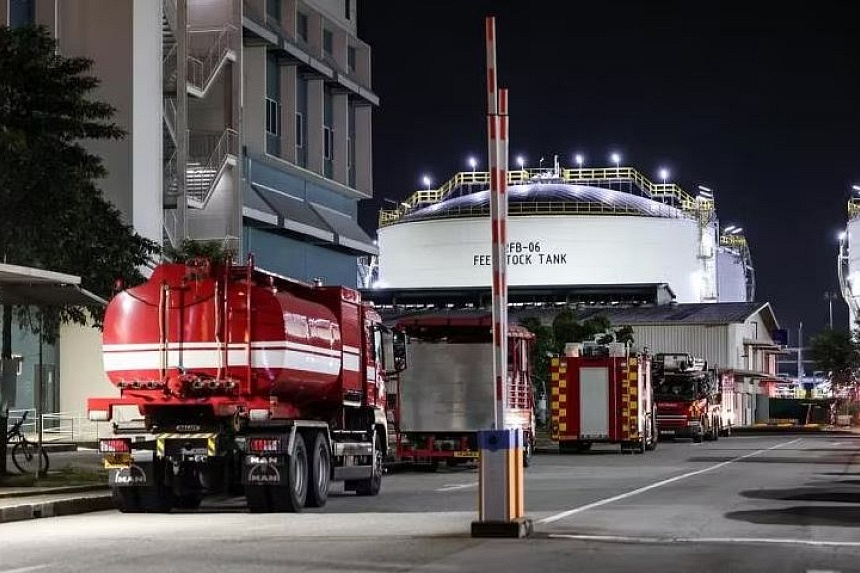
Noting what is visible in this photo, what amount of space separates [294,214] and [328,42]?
12.5m

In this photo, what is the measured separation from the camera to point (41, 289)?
956 inches

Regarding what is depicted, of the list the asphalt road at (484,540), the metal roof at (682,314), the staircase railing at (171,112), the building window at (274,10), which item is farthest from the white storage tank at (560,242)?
the asphalt road at (484,540)

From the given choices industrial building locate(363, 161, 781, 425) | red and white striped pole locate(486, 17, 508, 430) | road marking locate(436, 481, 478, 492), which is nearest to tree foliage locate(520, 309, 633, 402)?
industrial building locate(363, 161, 781, 425)

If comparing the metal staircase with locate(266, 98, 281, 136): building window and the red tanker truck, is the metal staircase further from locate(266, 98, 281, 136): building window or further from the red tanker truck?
the red tanker truck

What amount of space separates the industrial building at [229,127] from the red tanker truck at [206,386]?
14985mm

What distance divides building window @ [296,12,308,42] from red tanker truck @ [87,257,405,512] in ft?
174

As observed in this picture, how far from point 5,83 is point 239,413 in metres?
10.2

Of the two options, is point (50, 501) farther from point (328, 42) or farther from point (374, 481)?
point (328, 42)

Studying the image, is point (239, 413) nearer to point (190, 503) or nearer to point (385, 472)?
point (190, 503)

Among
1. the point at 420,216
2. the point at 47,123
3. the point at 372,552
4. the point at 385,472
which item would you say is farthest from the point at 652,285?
the point at 372,552

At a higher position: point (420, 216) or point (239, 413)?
point (420, 216)

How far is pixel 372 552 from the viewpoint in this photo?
48.8 ft

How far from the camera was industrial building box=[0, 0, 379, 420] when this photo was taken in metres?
50.5

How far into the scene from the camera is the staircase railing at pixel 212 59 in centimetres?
5934
